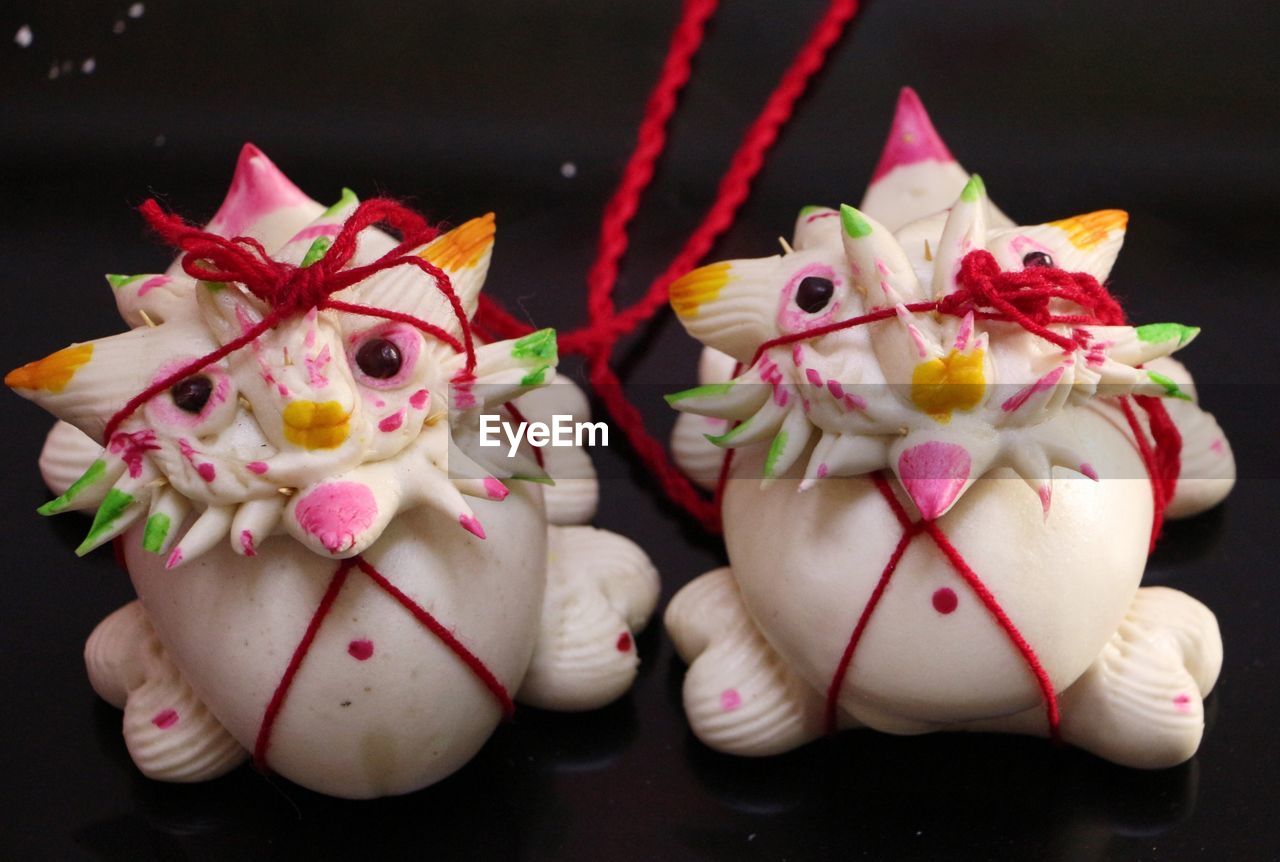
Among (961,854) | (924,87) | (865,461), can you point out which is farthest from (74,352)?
(924,87)

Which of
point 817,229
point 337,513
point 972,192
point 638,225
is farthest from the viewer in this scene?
point 638,225

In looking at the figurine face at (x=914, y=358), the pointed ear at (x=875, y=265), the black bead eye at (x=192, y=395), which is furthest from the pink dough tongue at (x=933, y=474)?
the black bead eye at (x=192, y=395)

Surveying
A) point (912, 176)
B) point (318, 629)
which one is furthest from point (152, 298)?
point (912, 176)

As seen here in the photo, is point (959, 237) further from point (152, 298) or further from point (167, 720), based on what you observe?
point (167, 720)

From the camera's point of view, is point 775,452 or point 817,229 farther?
point 817,229

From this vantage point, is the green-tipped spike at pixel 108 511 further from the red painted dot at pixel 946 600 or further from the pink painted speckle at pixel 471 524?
the red painted dot at pixel 946 600

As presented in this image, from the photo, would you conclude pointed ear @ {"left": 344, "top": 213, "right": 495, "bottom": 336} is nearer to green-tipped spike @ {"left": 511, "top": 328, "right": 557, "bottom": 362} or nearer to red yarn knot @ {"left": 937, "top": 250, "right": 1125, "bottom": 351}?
green-tipped spike @ {"left": 511, "top": 328, "right": 557, "bottom": 362}

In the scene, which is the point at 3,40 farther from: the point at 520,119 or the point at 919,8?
the point at 919,8
